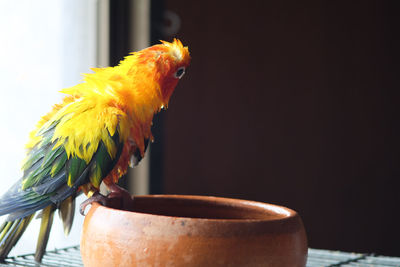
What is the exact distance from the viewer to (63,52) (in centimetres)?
112

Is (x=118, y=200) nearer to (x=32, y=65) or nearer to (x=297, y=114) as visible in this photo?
(x=32, y=65)

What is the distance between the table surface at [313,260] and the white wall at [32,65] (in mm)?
307

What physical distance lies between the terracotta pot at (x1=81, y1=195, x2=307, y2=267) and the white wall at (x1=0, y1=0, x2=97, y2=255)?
545 mm

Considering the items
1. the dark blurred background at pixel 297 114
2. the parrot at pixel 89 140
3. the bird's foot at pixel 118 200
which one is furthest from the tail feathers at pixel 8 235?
the dark blurred background at pixel 297 114

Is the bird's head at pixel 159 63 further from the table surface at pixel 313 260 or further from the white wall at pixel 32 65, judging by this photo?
the white wall at pixel 32 65

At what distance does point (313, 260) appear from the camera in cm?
69

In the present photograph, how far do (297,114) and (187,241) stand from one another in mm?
1438

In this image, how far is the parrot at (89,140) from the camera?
541mm

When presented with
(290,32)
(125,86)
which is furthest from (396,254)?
(125,86)

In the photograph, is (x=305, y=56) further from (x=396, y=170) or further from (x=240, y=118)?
(x=396, y=170)

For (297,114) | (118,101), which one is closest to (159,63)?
(118,101)

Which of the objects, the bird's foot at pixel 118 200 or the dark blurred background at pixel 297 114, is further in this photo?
the dark blurred background at pixel 297 114

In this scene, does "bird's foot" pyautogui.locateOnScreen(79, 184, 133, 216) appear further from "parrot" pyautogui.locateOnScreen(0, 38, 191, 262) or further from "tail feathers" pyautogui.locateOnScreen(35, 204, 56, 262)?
"tail feathers" pyautogui.locateOnScreen(35, 204, 56, 262)

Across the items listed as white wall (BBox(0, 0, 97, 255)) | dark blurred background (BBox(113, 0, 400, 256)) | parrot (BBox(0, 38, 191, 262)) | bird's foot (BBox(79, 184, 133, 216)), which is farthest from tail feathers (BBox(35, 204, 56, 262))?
dark blurred background (BBox(113, 0, 400, 256))
